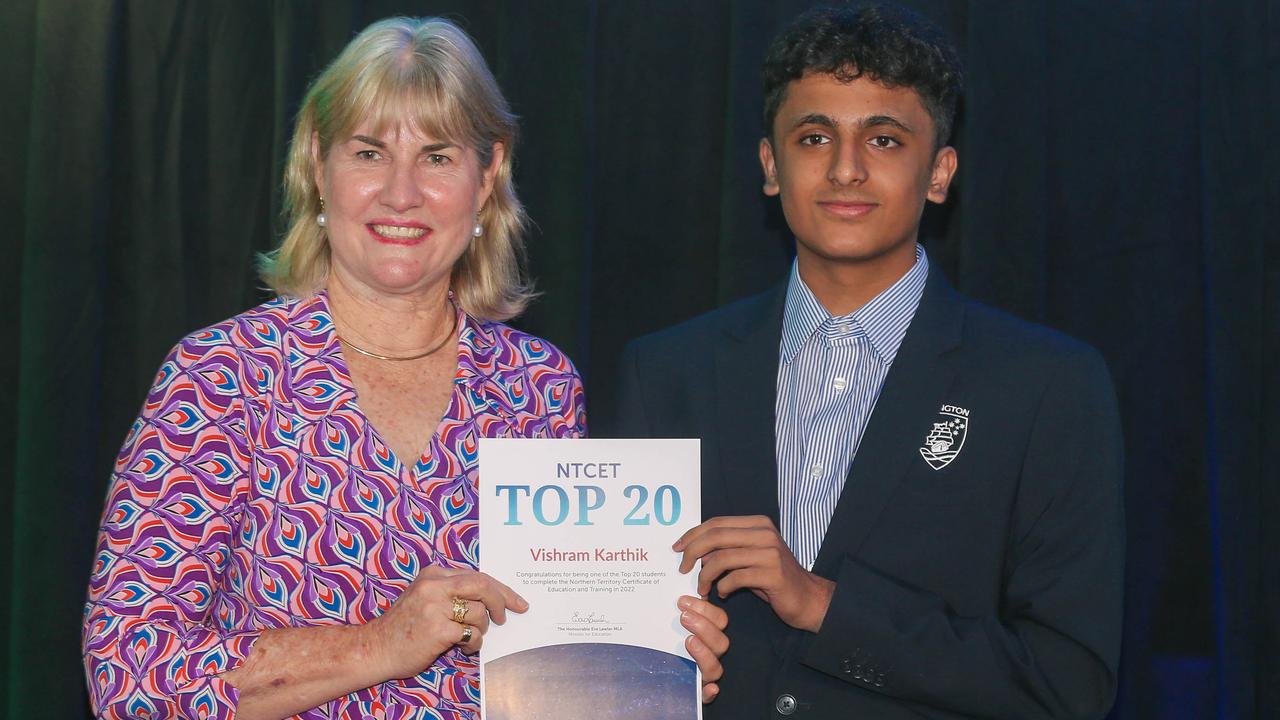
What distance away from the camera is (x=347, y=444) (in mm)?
2330

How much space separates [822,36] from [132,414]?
222 centimetres

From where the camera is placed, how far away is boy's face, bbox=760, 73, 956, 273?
96.7 inches

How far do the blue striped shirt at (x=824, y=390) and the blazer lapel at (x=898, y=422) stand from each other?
56 millimetres

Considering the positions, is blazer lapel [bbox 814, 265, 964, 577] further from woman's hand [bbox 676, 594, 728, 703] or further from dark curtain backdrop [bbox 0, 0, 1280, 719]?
dark curtain backdrop [bbox 0, 0, 1280, 719]

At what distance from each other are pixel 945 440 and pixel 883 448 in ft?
0.40

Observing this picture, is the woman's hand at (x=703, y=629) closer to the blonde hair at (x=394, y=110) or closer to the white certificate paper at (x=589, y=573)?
the white certificate paper at (x=589, y=573)

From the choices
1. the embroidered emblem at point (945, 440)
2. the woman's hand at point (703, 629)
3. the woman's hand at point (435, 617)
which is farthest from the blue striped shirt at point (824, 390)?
the woman's hand at point (435, 617)

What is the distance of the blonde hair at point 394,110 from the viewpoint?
243 cm

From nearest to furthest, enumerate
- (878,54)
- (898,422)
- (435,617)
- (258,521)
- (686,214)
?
(435,617) < (258,521) < (898,422) < (878,54) < (686,214)

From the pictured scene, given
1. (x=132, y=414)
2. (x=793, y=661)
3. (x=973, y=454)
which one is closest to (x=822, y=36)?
(x=973, y=454)

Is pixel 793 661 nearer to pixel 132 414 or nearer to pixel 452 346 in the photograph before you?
pixel 452 346

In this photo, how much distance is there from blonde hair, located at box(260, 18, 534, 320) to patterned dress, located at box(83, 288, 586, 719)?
17 centimetres

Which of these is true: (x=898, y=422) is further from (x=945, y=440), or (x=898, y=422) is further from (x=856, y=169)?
(x=856, y=169)

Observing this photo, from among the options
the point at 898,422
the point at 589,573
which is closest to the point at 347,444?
the point at 589,573
